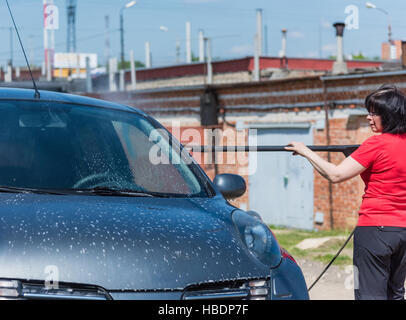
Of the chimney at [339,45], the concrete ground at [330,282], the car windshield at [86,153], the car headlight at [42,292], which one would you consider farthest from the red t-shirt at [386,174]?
the chimney at [339,45]

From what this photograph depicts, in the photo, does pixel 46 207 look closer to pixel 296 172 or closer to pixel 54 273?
pixel 54 273

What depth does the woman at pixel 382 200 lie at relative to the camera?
12.8 ft

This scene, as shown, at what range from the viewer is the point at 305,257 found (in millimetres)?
11938

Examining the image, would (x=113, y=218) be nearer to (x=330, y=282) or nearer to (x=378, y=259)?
(x=378, y=259)

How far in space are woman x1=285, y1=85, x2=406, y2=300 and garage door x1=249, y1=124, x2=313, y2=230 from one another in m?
15.3

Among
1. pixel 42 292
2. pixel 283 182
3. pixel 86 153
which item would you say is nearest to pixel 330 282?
pixel 86 153

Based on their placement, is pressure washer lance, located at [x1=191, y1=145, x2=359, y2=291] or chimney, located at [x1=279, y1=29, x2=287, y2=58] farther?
chimney, located at [x1=279, y1=29, x2=287, y2=58]

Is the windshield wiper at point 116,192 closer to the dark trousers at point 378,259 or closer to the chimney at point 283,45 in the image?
the dark trousers at point 378,259

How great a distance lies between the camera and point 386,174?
13.0 ft

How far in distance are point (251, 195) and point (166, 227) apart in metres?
A: 18.7

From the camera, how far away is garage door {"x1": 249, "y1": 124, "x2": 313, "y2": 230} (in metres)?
19.8

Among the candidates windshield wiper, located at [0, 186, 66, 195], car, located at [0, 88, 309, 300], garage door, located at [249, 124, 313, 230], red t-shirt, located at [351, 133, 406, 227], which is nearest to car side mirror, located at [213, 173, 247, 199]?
car, located at [0, 88, 309, 300]

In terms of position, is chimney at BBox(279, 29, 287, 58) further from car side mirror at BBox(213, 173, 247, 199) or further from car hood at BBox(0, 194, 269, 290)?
car hood at BBox(0, 194, 269, 290)

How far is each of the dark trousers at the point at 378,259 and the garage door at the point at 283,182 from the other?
1533 cm
